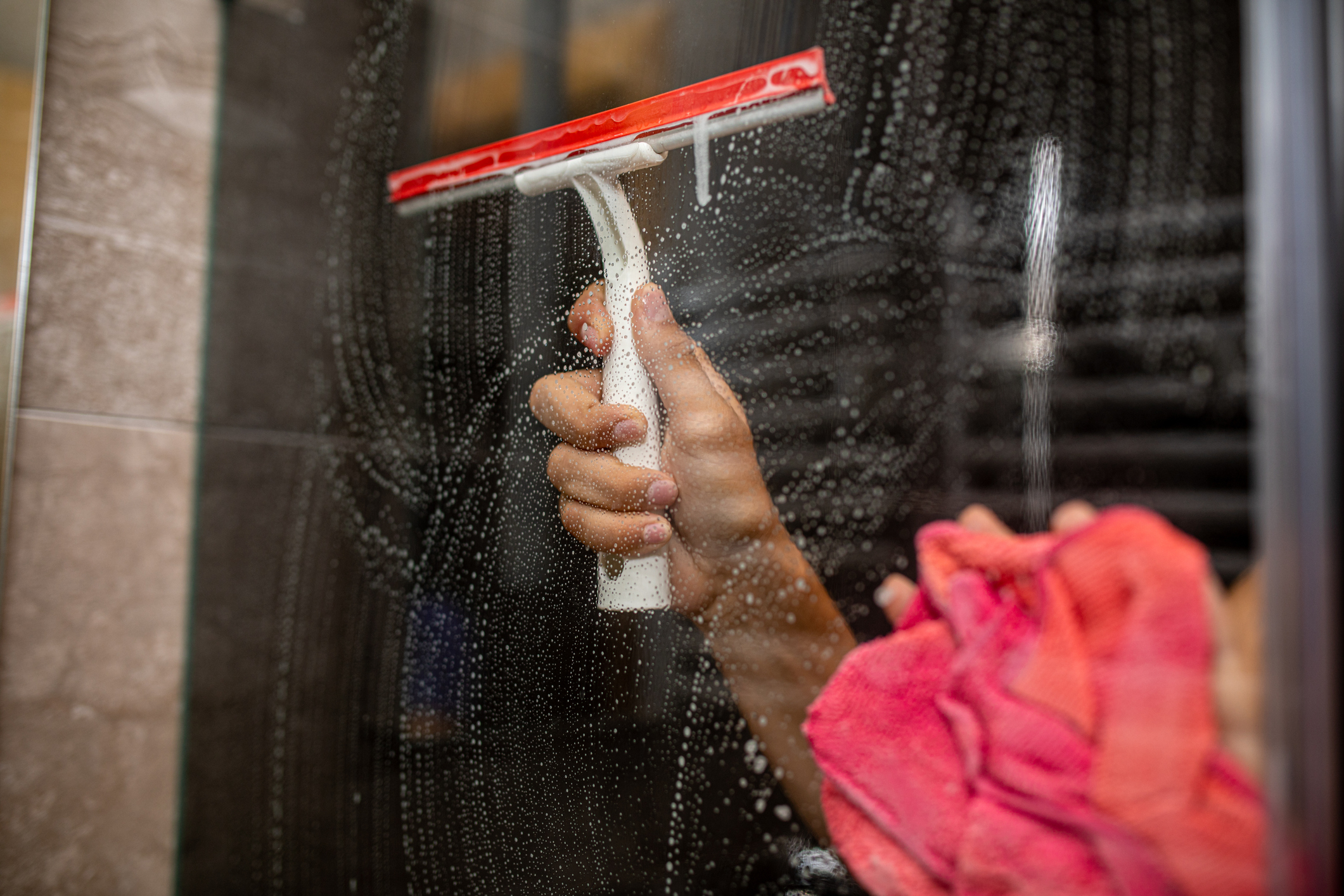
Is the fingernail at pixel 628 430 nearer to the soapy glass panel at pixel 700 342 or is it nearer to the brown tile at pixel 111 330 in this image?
the soapy glass panel at pixel 700 342

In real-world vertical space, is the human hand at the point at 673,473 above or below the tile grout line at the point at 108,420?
below

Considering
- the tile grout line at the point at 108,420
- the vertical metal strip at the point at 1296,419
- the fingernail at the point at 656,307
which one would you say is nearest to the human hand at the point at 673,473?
the fingernail at the point at 656,307

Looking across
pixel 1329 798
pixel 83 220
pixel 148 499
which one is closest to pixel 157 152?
pixel 83 220

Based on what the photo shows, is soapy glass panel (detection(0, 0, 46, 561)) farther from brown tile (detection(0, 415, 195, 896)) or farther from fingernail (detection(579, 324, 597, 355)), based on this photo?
fingernail (detection(579, 324, 597, 355))

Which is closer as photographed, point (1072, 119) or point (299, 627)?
point (1072, 119)

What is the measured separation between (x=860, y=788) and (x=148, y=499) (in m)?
0.81

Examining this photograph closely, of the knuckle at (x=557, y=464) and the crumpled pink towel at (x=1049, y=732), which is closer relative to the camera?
the crumpled pink towel at (x=1049, y=732)

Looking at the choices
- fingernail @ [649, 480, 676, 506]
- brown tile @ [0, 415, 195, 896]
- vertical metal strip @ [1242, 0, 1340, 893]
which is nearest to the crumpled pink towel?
vertical metal strip @ [1242, 0, 1340, 893]

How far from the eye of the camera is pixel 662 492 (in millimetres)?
409

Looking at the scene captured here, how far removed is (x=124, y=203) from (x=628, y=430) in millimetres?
713

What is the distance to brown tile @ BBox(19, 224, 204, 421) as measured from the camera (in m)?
0.77

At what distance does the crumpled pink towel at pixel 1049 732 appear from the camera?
0.24m

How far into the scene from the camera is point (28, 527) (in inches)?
30.1

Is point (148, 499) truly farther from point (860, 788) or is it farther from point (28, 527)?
point (860, 788)
